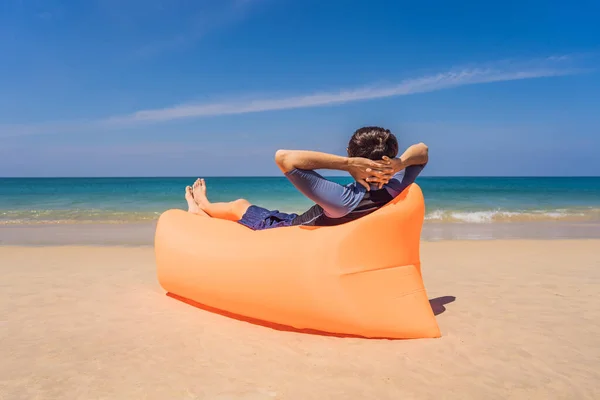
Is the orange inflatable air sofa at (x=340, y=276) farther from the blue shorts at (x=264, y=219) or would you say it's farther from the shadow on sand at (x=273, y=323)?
the blue shorts at (x=264, y=219)

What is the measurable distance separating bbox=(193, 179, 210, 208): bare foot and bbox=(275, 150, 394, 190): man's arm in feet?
4.87

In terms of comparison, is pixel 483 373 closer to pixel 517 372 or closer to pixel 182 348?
pixel 517 372

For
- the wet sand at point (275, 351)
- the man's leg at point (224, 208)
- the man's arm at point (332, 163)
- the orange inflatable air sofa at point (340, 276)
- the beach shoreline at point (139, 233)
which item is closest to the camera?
the wet sand at point (275, 351)

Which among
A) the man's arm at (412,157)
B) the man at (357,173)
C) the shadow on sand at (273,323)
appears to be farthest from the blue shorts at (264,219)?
the man's arm at (412,157)

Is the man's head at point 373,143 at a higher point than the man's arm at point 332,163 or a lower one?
higher

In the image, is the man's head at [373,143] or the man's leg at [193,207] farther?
the man's leg at [193,207]

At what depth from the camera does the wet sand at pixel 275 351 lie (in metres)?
2.30

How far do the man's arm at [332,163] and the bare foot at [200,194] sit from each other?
4.87 ft

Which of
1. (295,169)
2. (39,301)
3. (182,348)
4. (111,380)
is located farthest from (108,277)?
(295,169)

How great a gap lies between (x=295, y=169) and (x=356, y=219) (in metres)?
0.53

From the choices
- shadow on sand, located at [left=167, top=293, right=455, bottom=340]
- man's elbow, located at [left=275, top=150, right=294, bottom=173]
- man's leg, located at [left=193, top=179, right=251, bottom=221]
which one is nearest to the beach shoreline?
man's leg, located at [left=193, top=179, right=251, bottom=221]

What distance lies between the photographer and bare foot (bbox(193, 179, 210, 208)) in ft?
13.5

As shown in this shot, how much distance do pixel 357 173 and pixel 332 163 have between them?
18 cm

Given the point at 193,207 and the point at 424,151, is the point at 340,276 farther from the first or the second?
the point at 193,207
